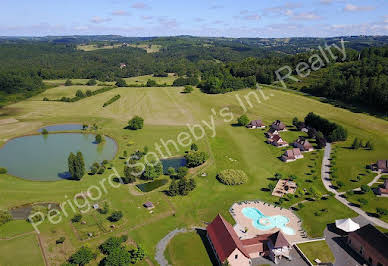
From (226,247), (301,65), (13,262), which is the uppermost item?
(301,65)

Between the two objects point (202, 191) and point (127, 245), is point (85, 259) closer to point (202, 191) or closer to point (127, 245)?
point (127, 245)

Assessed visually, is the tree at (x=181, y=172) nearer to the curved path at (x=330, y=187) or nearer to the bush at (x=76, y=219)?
the bush at (x=76, y=219)

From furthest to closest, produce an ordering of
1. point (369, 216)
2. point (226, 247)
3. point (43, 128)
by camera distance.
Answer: point (43, 128)
point (369, 216)
point (226, 247)

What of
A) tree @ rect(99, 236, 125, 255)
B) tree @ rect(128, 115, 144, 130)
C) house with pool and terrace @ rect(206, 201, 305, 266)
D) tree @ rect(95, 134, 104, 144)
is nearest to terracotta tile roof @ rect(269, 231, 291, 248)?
house with pool and terrace @ rect(206, 201, 305, 266)

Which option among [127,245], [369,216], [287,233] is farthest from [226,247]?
[369,216]

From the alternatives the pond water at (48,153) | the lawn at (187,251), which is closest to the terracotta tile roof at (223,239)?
the lawn at (187,251)

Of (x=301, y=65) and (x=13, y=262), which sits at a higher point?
(x=301, y=65)

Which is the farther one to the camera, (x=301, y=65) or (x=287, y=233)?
(x=301, y=65)

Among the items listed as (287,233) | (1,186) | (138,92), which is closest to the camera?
(287,233)
